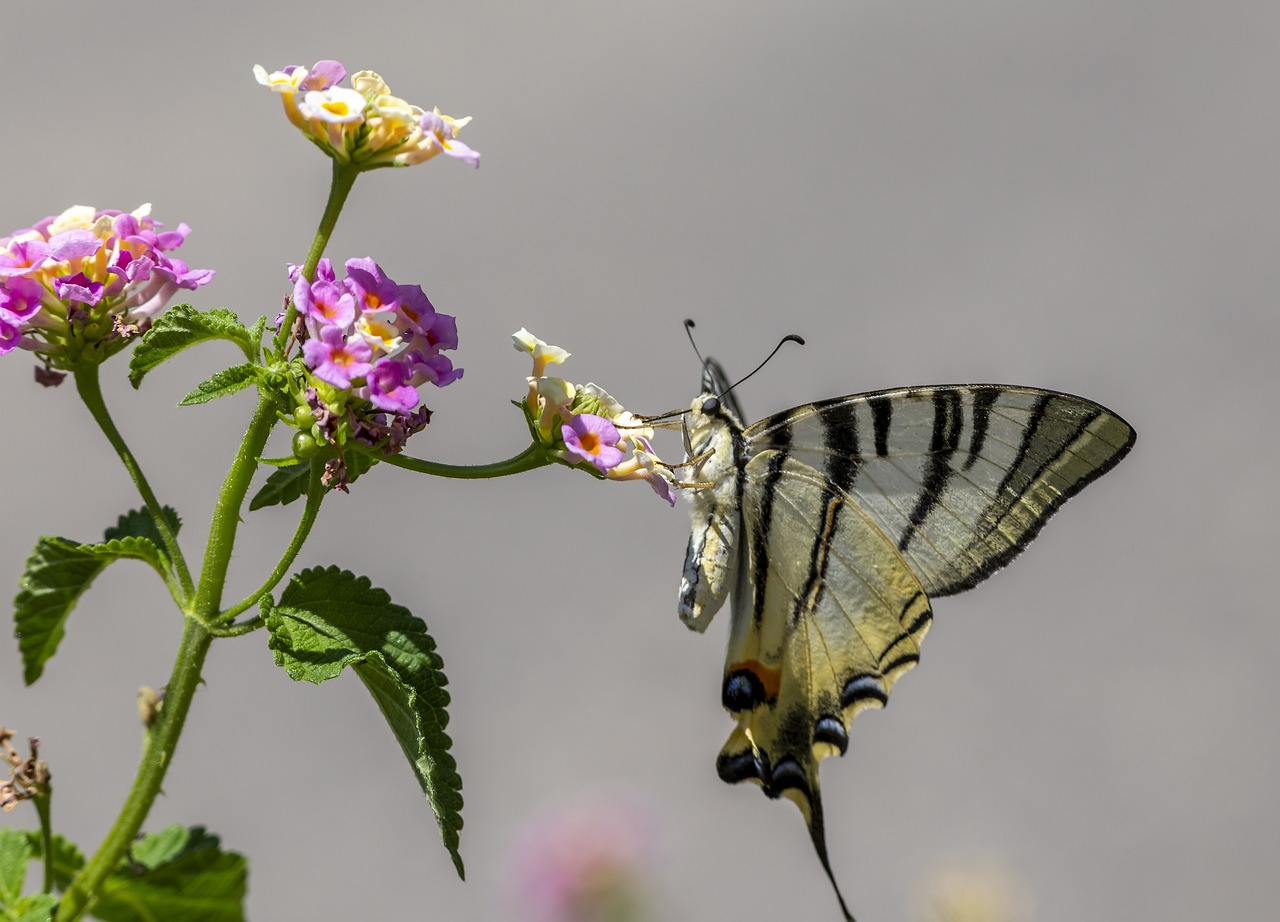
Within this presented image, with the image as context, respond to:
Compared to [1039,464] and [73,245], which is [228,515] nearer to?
[73,245]

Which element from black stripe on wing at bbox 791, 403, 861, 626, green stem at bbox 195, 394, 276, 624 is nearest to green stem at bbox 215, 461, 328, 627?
green stem at bbox 195, 394, 276, 624

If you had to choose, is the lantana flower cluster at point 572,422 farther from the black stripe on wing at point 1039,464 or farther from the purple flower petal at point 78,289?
the black stripe on wing at point 1039,464

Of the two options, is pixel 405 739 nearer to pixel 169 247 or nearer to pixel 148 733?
pixel 148 733

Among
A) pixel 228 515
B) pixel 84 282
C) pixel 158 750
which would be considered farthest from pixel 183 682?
pixel 84 282

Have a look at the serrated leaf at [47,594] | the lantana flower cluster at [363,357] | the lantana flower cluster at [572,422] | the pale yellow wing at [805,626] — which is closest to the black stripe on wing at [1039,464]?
the pale yellow wing at [805,626]

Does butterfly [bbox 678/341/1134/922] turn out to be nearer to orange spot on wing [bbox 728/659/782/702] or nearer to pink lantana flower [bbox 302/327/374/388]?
orange spot on wing [bbox 728/659/782/702]

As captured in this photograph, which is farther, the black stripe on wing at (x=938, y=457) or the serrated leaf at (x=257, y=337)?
the black stripe on wing at (x=938, y=457)

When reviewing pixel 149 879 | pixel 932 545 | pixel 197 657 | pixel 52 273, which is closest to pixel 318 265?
pixel 52 273
